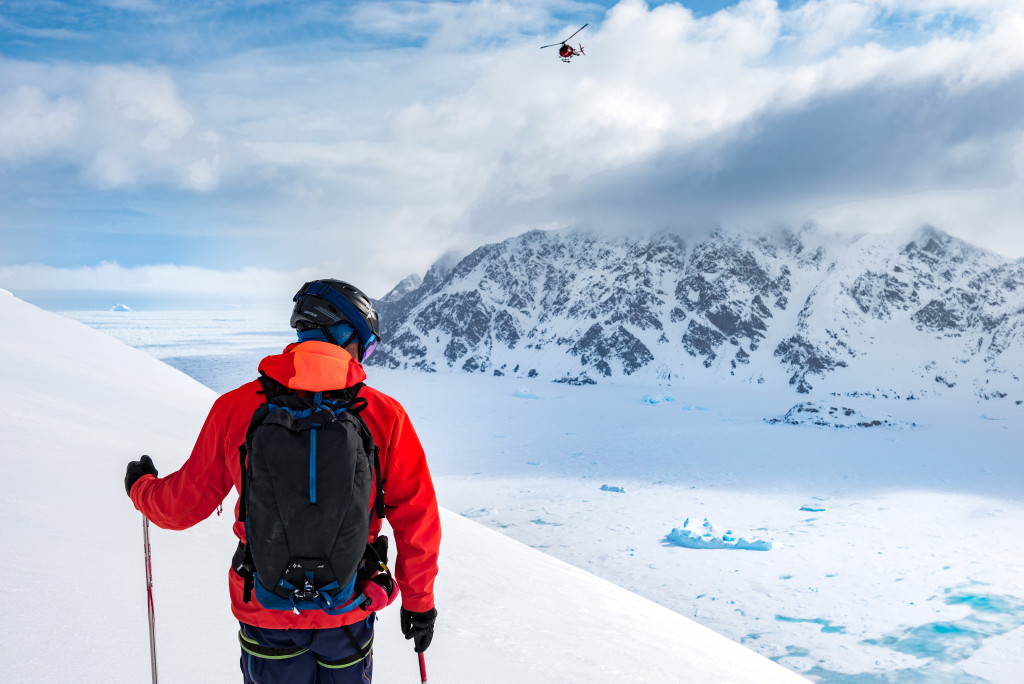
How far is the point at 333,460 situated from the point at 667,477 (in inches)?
1241

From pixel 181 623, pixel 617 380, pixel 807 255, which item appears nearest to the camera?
pixel 181 623

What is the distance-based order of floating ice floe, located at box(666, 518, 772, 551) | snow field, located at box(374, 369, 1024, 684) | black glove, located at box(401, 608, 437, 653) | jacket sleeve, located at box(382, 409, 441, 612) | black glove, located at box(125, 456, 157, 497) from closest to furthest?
jacket sleeve, located at box(382, 409, 441, 612) < black glove, located at box(401, 608, 437, 653) < black glove, located at box(125, 456, 157, 497) < snow field, located at box(374, 369, 1024, 684) < floating ice floe, located at box(666, 518, 772, 551)

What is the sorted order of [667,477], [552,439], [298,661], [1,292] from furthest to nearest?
1. [552,439]
2. [667,477]
3. [1,292]
4. [298,661]

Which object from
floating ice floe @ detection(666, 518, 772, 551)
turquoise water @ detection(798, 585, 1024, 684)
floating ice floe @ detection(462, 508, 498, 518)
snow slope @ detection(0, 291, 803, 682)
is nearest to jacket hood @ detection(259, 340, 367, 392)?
snow slope @ detection(0, 291, 803, 682)

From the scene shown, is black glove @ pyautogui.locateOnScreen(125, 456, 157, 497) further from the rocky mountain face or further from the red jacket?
the rocky mountain face

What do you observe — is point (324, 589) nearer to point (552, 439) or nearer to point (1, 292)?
point (1, 292)

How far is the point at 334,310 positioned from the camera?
2.15 m

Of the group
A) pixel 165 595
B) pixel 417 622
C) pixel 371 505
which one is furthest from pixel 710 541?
pixel 371 505

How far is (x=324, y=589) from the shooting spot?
177 cm

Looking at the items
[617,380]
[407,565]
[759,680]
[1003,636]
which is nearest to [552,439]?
[1003,636]

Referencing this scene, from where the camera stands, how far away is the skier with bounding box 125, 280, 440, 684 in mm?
1818

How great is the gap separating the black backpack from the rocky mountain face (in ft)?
418

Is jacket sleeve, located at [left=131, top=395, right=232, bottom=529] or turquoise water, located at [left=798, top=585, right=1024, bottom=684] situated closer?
jacket sleeve, located at [left=131, top=395, right=232, bottom=529]

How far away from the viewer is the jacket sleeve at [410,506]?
1936 mm
